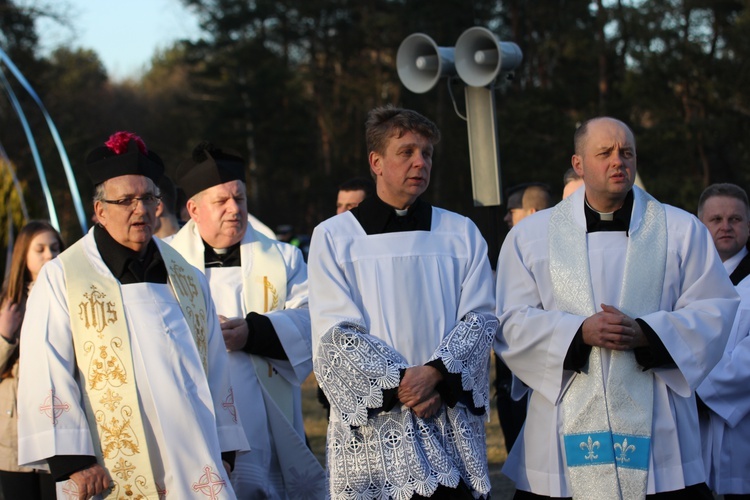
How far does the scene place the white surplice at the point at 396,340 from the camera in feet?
14.5

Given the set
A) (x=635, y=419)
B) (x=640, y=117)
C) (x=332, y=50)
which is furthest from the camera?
(x=332, y=50)

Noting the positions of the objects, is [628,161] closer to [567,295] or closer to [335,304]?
[567,295]

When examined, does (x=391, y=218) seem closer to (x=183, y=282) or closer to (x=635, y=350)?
(x=183, y=282)

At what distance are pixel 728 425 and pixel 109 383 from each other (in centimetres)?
315

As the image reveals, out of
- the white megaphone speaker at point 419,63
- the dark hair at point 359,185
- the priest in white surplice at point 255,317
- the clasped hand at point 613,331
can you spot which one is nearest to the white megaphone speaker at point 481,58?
the white megaphone speaker at point 419,63

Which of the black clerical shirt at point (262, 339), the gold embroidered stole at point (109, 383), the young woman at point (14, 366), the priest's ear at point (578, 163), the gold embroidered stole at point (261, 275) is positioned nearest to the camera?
the gold embroidered stole at point (109, 383)

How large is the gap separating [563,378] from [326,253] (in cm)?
126

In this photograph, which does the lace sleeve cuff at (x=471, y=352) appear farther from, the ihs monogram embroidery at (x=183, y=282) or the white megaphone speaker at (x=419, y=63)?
the white megaphone speaker at (x=419, y=63)

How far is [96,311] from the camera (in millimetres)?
4531

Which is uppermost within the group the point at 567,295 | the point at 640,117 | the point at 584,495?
the point at 640,117

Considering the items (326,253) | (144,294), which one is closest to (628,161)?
(326,253)

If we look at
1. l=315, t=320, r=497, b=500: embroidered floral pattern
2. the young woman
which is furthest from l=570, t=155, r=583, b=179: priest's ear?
the young woman

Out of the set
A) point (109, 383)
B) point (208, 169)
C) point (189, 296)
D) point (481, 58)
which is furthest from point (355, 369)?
point (481, 58)

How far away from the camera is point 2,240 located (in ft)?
58.5
